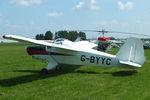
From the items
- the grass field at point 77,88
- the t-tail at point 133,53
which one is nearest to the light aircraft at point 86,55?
the t-tail at point 133,53

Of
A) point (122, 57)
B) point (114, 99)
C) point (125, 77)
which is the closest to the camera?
point (114, 99)

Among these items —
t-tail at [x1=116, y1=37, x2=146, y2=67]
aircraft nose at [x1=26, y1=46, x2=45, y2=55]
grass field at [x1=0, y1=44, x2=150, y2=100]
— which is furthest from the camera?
aircraft nose at [x1=26, y1=46, x2=45, y2=55]

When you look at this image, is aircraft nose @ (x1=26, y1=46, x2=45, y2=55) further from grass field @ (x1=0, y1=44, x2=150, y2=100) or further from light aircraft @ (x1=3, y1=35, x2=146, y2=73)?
grass field @ (x1=0, y1=44, x2=150, y2=100)

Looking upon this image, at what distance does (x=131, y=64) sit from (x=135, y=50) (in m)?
0.61

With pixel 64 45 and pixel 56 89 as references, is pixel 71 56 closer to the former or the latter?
pixel 64 45

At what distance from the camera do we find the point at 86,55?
11438mm

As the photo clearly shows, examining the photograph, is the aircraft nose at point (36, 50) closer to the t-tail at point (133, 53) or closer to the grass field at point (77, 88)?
the grass field at point (77, 88)

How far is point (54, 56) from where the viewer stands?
482 inches

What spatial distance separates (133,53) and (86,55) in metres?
2.03

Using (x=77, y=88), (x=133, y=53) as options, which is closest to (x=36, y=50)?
(x=133, y=53)

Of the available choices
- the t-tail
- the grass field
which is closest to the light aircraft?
the t-tail

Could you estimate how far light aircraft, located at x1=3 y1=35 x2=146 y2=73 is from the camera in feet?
34.7

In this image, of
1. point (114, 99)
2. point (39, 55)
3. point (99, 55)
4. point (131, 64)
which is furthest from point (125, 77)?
point (39, 55)

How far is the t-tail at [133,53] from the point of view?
10.5 m
